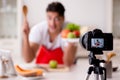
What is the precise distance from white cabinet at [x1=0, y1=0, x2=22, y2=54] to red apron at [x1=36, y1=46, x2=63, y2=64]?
5.41 ft

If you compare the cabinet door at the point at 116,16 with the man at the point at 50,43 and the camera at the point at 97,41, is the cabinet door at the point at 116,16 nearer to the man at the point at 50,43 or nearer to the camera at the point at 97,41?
the man at the point at 50,43

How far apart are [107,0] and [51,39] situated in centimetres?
180

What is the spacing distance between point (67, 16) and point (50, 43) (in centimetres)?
184

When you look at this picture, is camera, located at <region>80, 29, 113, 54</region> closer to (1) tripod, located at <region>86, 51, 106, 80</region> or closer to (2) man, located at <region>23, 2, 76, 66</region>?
(1) tripod, located at <region>86, 51, 106, 80</region>

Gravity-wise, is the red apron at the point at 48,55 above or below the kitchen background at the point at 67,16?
below

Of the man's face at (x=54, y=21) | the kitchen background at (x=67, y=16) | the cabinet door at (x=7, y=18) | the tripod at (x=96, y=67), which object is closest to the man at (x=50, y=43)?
the man's face at (x=54, y=21)

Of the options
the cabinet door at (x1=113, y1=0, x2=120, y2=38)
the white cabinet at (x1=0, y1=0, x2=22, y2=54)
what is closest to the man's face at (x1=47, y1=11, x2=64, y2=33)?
the white cabinet at (x1=0, y1=0, x2=22, y2=54)

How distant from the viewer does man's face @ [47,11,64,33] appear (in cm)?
210

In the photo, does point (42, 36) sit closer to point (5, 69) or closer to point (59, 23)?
point (59, 23)

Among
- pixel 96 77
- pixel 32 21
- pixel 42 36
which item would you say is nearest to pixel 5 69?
pixel 96 77

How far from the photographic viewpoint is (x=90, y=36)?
1.14 m

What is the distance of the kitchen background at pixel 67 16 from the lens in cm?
371

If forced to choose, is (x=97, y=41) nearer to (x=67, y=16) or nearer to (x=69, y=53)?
(x=69, y=53)

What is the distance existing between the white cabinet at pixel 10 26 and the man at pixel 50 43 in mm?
1545
